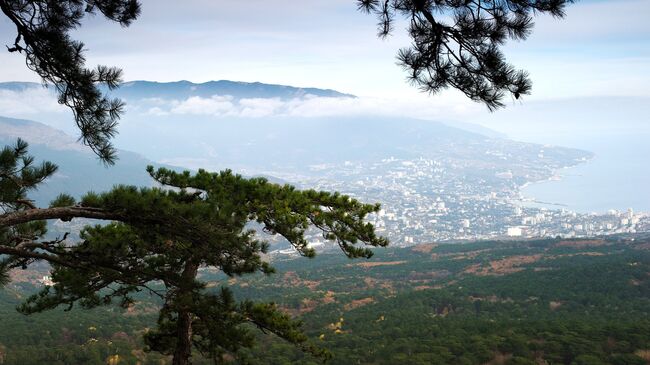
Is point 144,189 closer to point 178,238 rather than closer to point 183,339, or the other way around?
point 178,238

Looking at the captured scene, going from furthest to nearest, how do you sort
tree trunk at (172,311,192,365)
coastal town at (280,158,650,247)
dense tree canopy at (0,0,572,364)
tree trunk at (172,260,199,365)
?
coastal town at (280,158,650,247)
tree trunk at (172,311,192,365)
tree trunk at (172,260,199,365)
dense tree canopy at (0,0,572,364)

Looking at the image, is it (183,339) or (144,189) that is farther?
(183,339)

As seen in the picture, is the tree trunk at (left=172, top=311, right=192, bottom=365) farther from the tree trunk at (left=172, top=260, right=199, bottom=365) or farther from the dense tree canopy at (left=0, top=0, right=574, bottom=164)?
the dense tree canopy at (left=0, top=0, right=574, bottom=164)

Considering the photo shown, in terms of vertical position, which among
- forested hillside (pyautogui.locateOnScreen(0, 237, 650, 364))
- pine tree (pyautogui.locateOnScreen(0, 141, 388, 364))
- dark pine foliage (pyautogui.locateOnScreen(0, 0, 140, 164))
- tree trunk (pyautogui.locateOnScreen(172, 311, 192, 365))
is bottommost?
forested hillside (pyautogui.locateOnScreen(0, 237, 650, 364))

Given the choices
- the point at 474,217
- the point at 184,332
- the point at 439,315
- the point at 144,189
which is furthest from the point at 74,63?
the point at 474,217

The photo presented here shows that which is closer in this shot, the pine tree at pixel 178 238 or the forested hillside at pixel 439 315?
the pine tree at pixel 178 238

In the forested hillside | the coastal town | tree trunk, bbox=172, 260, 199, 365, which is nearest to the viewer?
tree trunk, bbox=172, 260, 199, 365

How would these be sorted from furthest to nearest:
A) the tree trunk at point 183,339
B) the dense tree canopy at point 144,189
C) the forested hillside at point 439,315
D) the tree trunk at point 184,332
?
1. the forested hillside at point 439,315
2. the tree trunk at point 183,339
3. the tree trunk at point 184,332
4. the dense tree canopy at point 144,189

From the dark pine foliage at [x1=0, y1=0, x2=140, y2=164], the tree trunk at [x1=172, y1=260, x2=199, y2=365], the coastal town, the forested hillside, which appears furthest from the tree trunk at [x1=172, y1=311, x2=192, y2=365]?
the coastal town

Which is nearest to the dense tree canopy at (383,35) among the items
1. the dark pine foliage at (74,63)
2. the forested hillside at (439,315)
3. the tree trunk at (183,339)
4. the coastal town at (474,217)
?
the dark pine foliage at (74,63)

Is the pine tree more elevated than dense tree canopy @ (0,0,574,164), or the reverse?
dense tree canopy @ (0,0,574,164)

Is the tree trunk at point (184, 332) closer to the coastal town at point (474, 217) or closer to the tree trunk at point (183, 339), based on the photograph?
the tree trunk at point (183, 339)

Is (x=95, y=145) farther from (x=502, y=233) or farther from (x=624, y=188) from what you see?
(x=624, y=188)
